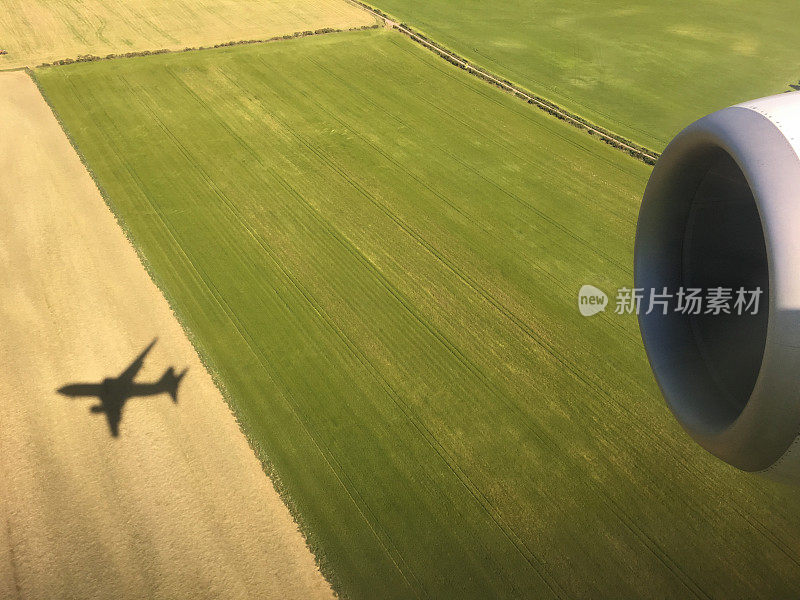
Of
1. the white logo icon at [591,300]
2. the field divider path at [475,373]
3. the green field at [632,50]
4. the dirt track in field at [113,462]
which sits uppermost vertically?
the green field at [632,50]

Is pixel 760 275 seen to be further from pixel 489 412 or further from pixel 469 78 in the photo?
pixel 469 78

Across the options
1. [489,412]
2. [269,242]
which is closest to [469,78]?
[269,242]

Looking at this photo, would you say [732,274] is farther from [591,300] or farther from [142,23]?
[142,23]

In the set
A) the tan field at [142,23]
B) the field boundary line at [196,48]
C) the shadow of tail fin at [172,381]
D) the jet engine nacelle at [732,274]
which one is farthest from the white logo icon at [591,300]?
the tan field at [142,23]

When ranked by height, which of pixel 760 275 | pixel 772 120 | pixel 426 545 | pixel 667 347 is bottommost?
pixel 426 545

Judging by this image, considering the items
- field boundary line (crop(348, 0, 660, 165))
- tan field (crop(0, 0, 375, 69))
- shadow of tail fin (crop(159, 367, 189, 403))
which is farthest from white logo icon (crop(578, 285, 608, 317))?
tan field (crop(0, 0, 375, 69))

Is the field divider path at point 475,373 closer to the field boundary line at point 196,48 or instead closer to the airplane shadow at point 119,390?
the airplane shadow at point 119,390

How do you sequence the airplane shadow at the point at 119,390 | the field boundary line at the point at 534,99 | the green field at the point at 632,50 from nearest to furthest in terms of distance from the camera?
the airplane shadow at the point at 119,390 → the field boundary line at the point at 534,99 → the green field at the point at 632,50
